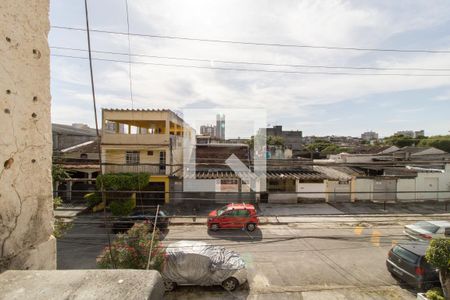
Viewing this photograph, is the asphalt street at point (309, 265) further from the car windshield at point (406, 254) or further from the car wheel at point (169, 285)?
the car windshield at point (406, 254)

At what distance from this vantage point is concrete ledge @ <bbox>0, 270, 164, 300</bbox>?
981 millimetres

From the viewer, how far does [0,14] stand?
145cm

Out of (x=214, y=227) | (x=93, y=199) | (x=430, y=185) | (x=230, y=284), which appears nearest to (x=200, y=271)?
(x=230, y=284)

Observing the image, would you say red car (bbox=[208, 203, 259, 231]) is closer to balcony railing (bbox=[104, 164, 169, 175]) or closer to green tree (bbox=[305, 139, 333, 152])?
balcony railing (bbox=[104, 164, 169, 175])

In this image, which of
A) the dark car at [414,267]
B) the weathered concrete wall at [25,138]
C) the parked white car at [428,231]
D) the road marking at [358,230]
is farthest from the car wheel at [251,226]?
the weathered concrete wall at [25,138]

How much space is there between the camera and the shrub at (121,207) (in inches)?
521

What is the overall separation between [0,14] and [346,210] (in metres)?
16.9

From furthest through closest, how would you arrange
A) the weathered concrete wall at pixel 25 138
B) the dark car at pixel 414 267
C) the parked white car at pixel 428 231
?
the parked white car at pixel 428 231 < the dark car at pixel 414 267 < the weathered concrete wall at pixel 25 138

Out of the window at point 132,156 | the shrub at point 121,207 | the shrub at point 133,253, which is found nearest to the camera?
Result: the shrub at point 133,253

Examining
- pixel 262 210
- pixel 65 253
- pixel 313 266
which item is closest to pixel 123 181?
pixel 65 253

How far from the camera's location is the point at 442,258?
17.9 ft

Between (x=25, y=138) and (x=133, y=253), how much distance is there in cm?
541

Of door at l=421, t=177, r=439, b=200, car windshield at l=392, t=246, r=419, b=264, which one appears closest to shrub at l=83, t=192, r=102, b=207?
car windshield at l=392, t=246, r=419, b=264

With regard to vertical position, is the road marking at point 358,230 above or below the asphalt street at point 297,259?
below
